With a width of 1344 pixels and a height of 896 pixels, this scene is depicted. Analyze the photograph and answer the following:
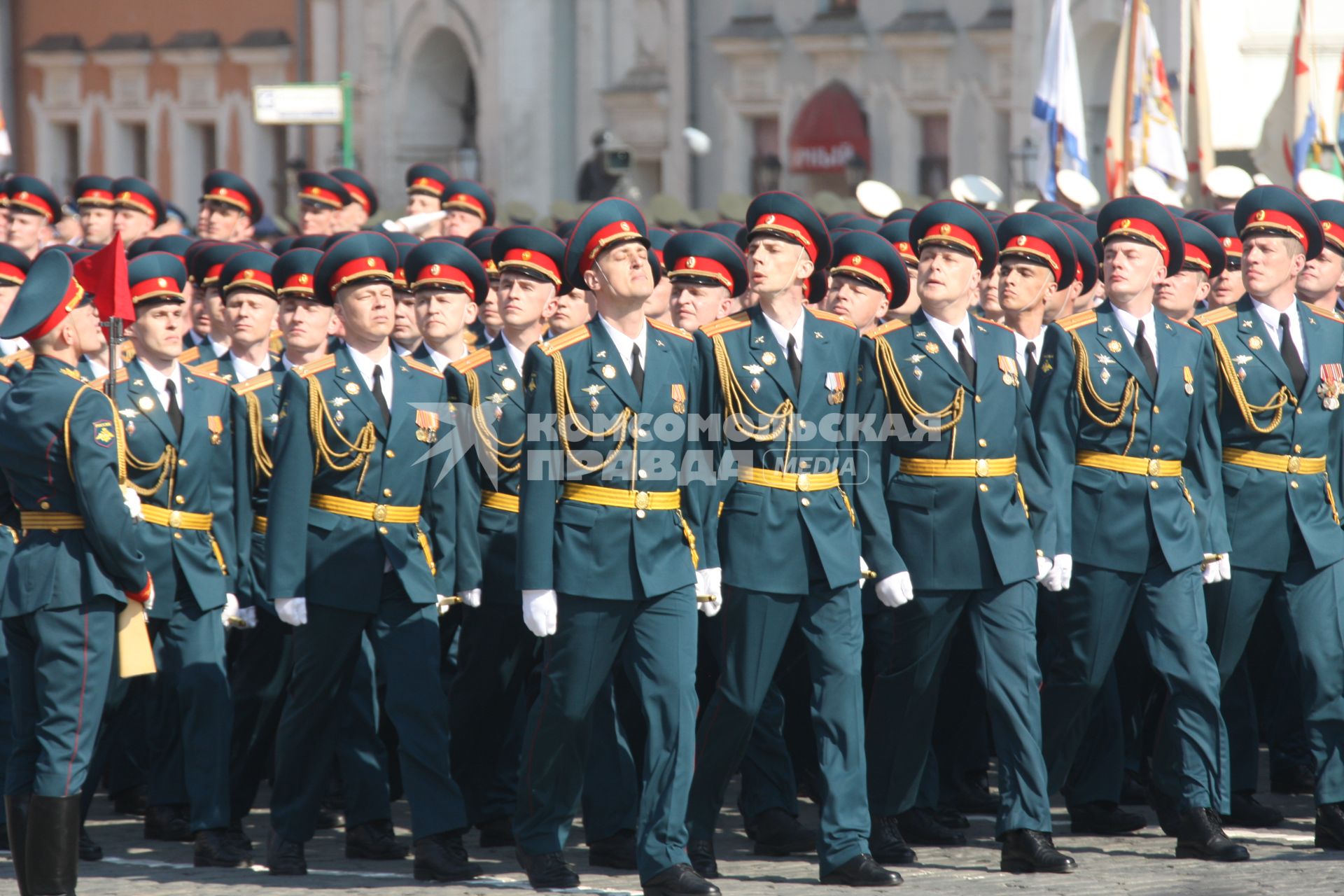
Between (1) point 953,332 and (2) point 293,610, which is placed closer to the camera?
(2) point 293,610

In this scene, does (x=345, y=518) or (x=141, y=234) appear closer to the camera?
(x=345, y=518)

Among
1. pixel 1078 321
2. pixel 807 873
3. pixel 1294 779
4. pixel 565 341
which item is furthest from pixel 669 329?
pixel 1294 779

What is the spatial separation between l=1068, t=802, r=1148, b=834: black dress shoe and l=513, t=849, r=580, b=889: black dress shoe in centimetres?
191

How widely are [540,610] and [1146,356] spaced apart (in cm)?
226

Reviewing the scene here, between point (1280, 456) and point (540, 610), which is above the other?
point (1280, 456)

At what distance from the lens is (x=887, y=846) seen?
8008mm

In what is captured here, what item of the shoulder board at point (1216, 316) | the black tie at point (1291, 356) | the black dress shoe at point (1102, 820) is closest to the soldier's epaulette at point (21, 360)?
the black dress shoe at point (1102, 820)

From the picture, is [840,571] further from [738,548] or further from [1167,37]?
[1167,37]

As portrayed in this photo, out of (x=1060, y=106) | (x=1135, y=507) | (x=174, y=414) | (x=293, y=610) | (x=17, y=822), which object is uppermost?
(x=1060, y=106)

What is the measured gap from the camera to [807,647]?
7.76 metres

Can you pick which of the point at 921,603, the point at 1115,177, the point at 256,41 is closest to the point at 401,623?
the point at 921,603

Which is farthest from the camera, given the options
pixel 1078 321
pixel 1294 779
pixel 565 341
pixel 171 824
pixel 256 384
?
pixel 1294 779

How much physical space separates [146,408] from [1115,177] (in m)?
10.0

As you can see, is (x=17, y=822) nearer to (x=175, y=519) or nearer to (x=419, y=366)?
(x=175, y=519)
